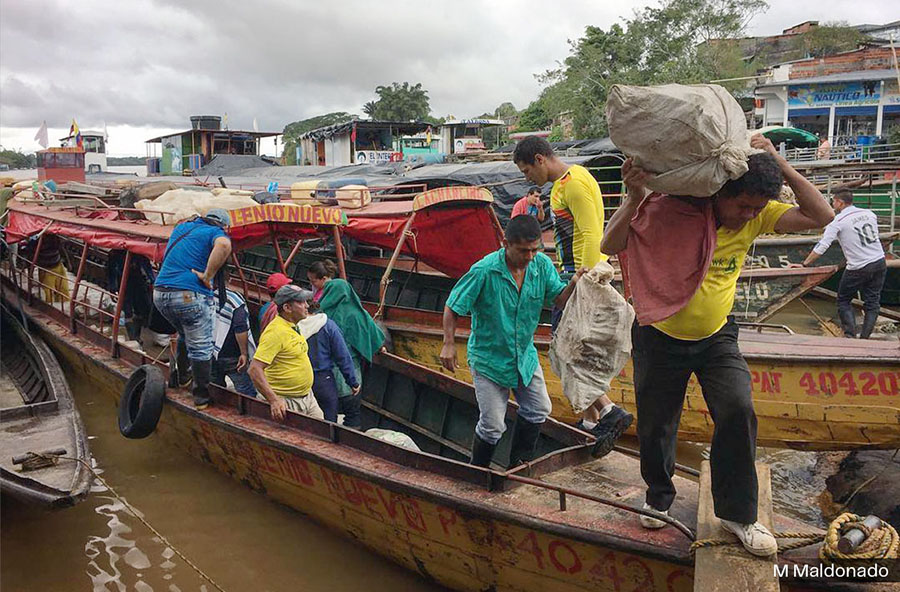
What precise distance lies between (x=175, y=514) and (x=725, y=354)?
4.50 metres

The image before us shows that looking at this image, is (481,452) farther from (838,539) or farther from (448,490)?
(838,539)

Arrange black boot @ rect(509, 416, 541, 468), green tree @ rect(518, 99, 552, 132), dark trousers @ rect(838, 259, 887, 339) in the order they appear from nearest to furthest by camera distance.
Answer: black boot @ rect(509, 416, 541, 468) < dark trousers @ rect(838, 259, 887, 339) < green tree @ rect(518, 99, 552, 132)

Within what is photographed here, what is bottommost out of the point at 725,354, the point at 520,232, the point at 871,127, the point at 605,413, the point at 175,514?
the point at 175,514

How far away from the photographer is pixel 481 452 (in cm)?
395

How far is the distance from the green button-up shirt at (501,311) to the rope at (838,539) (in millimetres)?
1325

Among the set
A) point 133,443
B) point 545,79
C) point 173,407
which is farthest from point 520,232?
point 545,79

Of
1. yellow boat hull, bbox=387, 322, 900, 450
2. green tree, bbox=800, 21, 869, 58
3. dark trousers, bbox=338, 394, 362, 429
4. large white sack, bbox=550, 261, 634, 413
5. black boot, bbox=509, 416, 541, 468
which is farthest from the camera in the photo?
green tree, bbox=800, 21, 869, 58

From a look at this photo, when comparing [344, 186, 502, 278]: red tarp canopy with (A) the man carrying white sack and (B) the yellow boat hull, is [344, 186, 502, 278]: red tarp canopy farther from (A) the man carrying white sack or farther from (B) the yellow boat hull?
(A) the man carrying white sack

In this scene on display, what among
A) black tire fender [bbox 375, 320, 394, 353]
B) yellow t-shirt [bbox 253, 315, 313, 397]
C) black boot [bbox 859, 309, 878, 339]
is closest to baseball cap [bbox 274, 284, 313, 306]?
yellow t-shirt [bbox 253, 315, 313, 397]

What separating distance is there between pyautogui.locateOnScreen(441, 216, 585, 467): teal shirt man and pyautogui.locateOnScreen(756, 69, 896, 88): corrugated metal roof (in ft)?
85.4

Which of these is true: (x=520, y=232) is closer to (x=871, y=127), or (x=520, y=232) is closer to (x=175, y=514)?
(x=175, y=514)

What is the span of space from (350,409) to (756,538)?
11.2ft

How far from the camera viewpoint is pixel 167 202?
25.2 ft

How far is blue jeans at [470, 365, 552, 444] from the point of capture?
3.81 m
